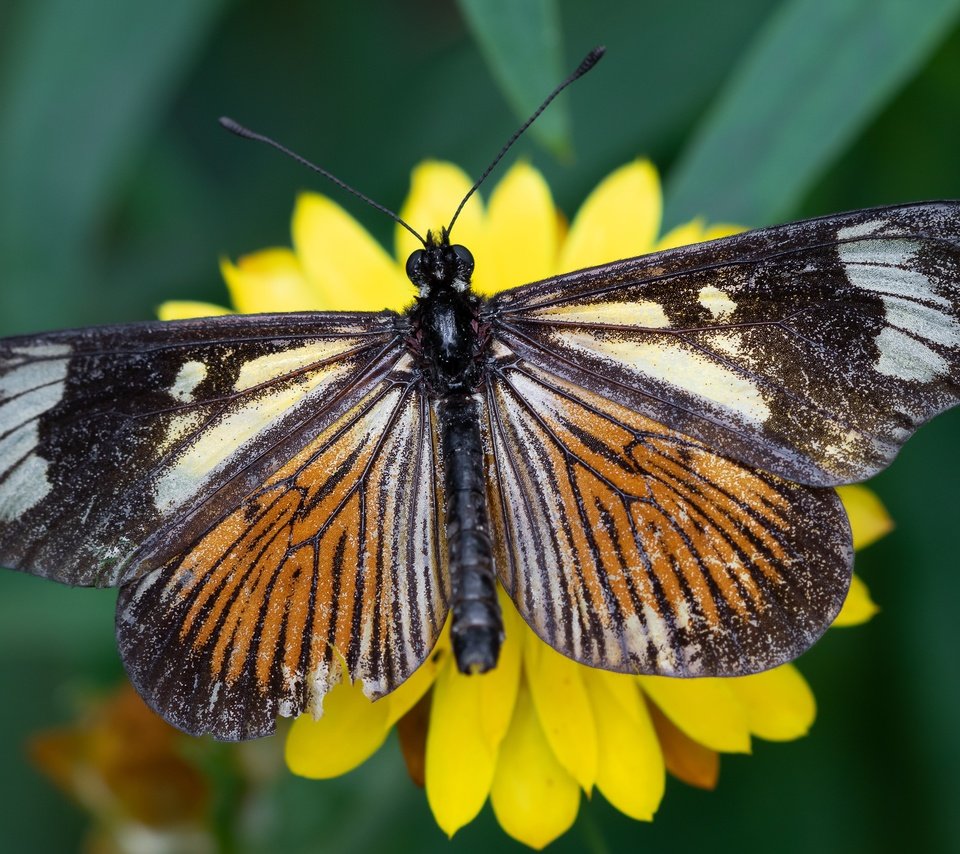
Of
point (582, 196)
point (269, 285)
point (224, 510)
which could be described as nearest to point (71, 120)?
point (269, 285)

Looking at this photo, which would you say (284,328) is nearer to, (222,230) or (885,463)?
(885,463)

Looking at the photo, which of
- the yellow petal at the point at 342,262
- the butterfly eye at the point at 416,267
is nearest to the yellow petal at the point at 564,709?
the butterfly eye at the point at 416,267

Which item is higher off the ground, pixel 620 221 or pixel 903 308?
pixel 620 221

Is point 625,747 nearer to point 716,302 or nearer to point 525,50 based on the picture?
point 716,302

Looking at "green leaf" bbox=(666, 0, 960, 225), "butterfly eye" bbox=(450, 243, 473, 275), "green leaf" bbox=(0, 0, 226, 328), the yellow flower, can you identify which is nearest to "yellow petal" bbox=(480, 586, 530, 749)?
the yellow flower

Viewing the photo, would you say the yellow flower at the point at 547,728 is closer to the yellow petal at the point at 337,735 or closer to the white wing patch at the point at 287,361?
the yellow petal at the point at 337,735

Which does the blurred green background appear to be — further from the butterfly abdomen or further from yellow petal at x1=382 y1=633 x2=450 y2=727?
the butterfly abdomen

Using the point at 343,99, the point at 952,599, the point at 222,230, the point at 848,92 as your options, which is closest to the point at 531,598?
the point at 848,92
